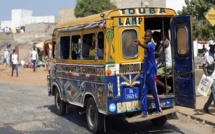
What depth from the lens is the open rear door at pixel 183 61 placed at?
7.82 m

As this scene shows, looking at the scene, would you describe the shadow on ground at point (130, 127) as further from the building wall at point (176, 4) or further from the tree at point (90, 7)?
the building wall at point (176, 4)

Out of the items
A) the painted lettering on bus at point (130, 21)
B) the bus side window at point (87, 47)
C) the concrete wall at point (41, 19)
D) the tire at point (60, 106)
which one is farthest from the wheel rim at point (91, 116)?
the concrete wall at point (41, 19)

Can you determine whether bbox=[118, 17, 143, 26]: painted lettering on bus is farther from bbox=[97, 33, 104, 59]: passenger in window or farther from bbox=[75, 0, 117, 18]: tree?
bbox=[75, 0, 117, 18]: tree

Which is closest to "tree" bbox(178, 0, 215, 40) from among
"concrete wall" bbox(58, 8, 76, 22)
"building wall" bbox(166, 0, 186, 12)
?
"building wall" bbox(166, 0, 186, 12)

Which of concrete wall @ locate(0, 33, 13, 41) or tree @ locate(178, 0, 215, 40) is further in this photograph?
concrete wall @ locate(0, 33, 13, 41)

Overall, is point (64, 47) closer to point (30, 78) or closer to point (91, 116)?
point (91, 116)

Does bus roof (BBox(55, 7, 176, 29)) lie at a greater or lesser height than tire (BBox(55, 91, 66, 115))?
greater

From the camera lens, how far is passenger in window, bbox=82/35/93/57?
336 inches

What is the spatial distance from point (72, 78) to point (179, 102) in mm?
2770

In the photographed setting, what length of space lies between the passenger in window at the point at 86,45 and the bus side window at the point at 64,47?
3.42ft

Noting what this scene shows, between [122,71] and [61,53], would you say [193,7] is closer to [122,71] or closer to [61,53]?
[61,53]

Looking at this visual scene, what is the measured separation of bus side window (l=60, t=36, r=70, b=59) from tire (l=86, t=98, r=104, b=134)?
75.0 inches

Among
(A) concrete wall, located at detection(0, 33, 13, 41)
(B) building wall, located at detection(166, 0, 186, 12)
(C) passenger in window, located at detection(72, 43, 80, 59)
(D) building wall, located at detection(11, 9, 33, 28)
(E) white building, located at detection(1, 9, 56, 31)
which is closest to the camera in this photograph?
(C) passenger in window, located at detection(72, 43, 80, 59)

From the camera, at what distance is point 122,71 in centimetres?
760
